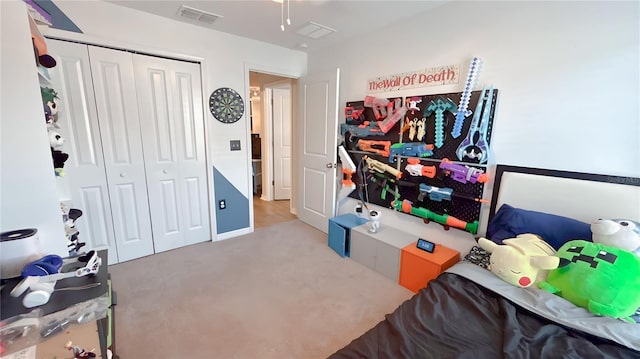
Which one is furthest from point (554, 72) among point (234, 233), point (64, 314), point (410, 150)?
point (234, 233)

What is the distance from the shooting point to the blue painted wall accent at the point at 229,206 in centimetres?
307

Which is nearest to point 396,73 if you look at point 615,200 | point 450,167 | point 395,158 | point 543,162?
point 395,158

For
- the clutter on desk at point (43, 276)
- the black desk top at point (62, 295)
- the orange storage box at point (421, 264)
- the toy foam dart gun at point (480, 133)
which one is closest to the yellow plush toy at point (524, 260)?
the orange storage box at point (421, 264)

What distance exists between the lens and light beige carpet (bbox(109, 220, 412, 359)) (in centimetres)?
166

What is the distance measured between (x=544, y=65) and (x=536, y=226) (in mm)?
1042

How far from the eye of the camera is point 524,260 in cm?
146

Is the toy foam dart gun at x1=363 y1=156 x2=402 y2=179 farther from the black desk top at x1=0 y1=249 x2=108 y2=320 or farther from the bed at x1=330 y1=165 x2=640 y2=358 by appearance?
the black desk top at x1=0 y1=249 x2=108 y2=320

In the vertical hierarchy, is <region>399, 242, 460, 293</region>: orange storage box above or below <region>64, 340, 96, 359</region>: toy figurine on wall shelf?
below

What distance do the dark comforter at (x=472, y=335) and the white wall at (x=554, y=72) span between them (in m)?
1.02

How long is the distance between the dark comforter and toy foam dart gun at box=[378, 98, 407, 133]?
5.40ft

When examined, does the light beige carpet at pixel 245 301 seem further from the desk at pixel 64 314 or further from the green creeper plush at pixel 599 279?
the green creeper plush at pixel 599 279

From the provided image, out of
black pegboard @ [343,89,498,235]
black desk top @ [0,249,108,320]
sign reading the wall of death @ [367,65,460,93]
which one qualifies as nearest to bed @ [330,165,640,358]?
black pegboard @ [343,89,498,235]

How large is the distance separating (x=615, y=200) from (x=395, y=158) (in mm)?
1493

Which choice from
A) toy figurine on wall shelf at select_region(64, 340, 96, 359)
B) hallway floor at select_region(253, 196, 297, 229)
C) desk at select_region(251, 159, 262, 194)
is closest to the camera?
toy figurine on wall shelf at select_region(64, 340, 96, 359)
